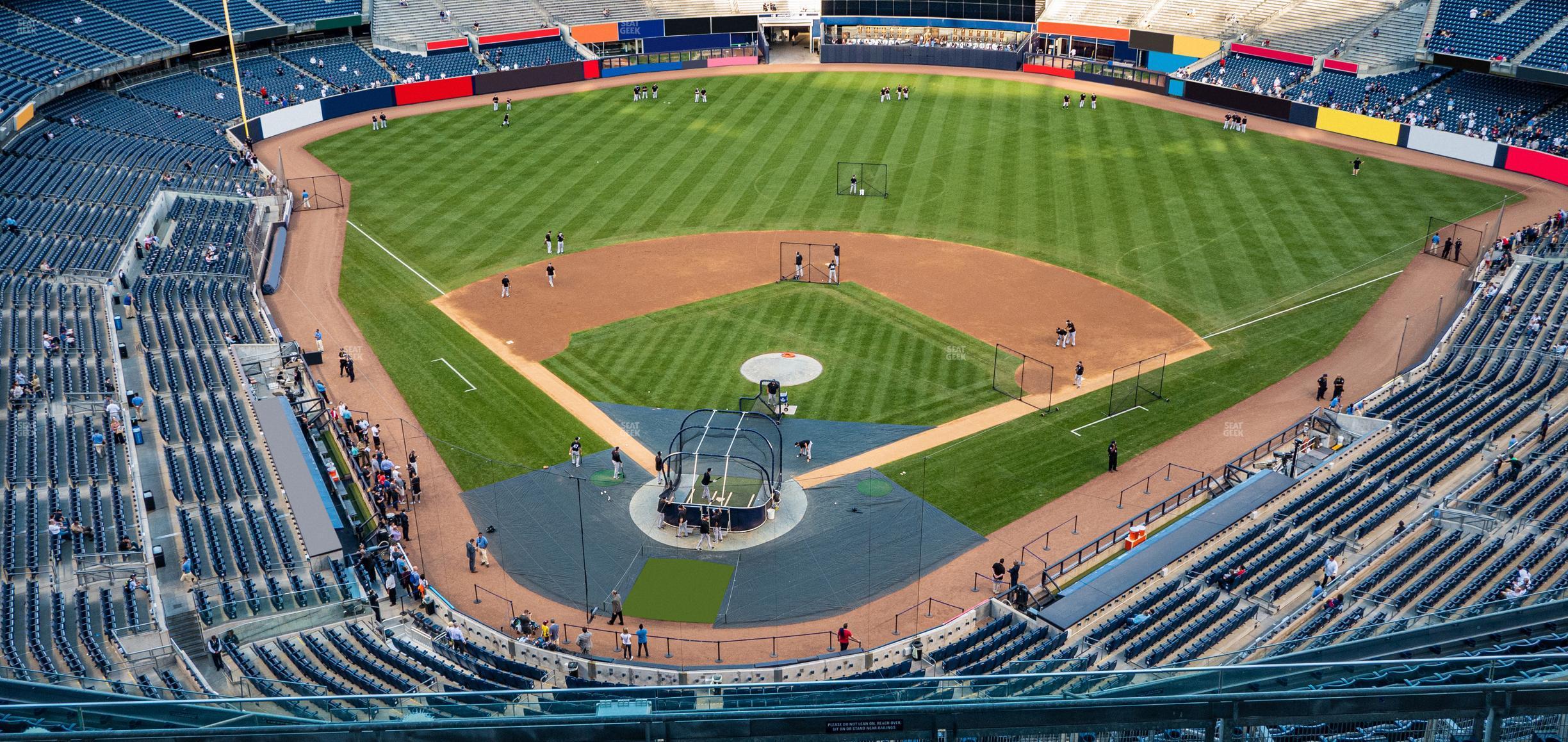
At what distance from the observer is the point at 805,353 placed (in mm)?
45062

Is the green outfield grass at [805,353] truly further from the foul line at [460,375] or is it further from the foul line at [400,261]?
the foul line at [400,261]

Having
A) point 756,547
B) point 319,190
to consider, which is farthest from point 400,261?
point 756,547

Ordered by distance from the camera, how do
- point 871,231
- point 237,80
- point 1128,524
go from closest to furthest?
point 1128,524, point 871,231, point 237,80

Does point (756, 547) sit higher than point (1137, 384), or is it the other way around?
point (1137, 384)

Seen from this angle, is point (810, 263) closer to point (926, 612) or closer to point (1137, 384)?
point (1137, 384)

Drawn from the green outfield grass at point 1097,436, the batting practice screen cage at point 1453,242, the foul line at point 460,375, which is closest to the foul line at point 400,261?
the foul line at point 460,375

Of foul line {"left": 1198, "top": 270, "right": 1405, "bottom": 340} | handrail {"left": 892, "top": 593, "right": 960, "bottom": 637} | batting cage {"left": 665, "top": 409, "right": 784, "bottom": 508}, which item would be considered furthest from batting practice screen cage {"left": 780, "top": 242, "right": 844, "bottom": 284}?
handrail {"left": 892, "top": 593, "right": 960, "bottom": 637}

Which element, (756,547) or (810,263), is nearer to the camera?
(756,547)

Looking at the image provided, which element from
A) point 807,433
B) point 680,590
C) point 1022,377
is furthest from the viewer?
point 1022,377

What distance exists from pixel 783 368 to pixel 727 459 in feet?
30.0

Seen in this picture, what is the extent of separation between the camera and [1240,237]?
182 ft

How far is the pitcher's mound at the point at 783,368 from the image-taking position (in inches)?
1690

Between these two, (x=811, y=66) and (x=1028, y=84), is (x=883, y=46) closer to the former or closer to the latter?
(x=811, y=66)

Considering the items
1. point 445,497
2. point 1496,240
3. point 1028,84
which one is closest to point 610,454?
point 445,497
